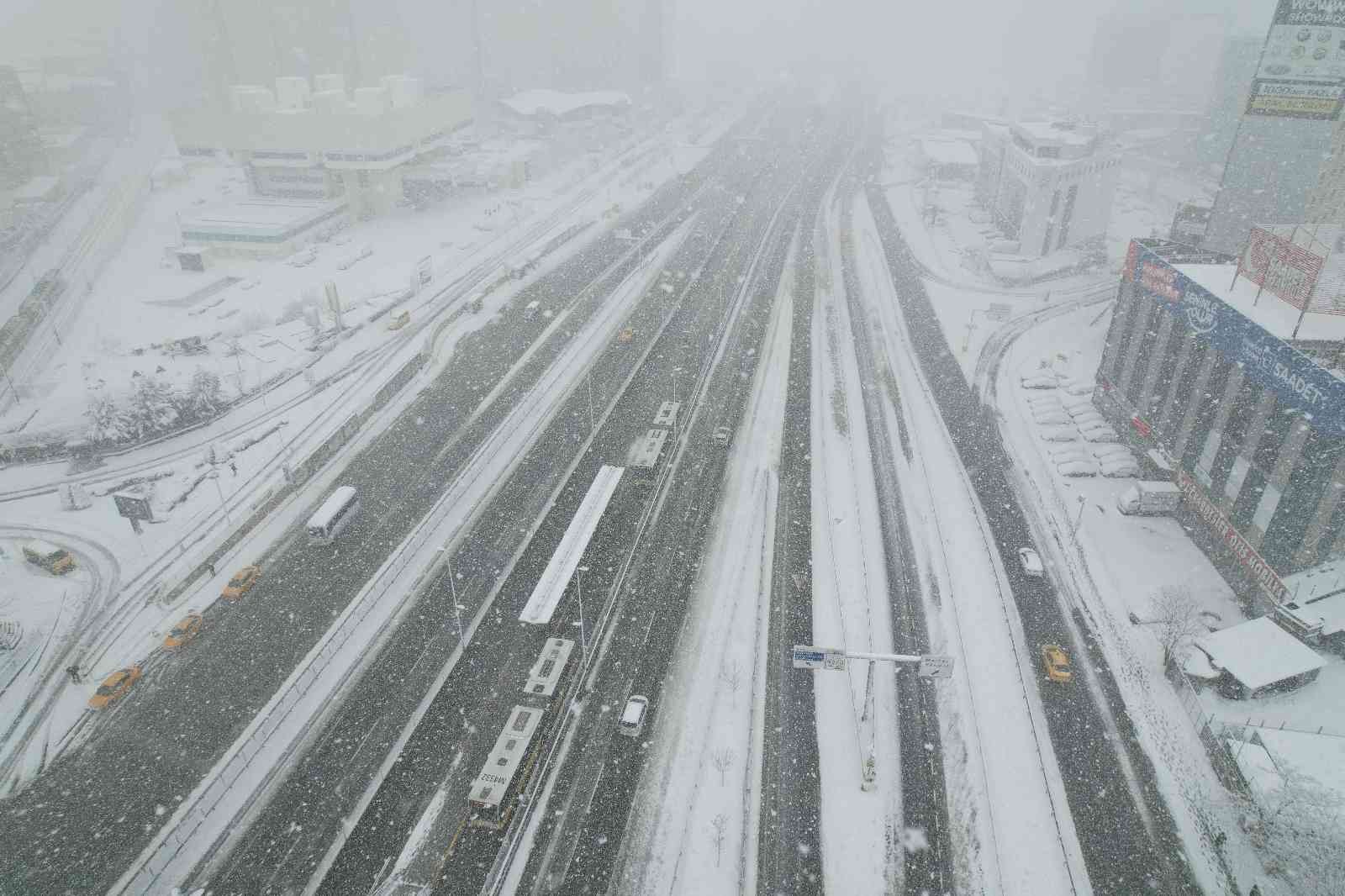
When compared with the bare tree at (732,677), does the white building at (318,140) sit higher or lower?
higher

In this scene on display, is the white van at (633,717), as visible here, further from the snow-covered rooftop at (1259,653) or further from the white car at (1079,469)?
the white car at (1079,469)

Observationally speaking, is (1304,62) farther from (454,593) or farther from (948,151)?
(454,593)

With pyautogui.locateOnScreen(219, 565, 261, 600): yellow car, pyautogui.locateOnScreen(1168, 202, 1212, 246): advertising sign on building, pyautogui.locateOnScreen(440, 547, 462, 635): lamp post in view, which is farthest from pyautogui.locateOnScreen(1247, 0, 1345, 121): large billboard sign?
pyautogui.locateOnScreen(219, 565, 261, 600): yellow car

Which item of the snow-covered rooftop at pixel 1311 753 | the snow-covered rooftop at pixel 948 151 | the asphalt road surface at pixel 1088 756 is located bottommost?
the asphalt road surface at pixel 1088 756

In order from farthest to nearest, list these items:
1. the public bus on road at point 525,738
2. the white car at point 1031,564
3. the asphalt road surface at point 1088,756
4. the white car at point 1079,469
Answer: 1. the white car at point 1079,469
2. the white car at point 1031,564
3. the public bus on road at point 525,738
4. the asphalt road surface at point 1088,756

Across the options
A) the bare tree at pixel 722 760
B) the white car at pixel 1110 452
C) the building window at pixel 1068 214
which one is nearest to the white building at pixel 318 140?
the building window at pixel 1068 214

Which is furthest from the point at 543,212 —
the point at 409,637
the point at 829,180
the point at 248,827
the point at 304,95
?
the point at 248,827

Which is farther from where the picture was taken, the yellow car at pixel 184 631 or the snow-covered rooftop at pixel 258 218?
the snow-covered rooftop at pixel 258 218
